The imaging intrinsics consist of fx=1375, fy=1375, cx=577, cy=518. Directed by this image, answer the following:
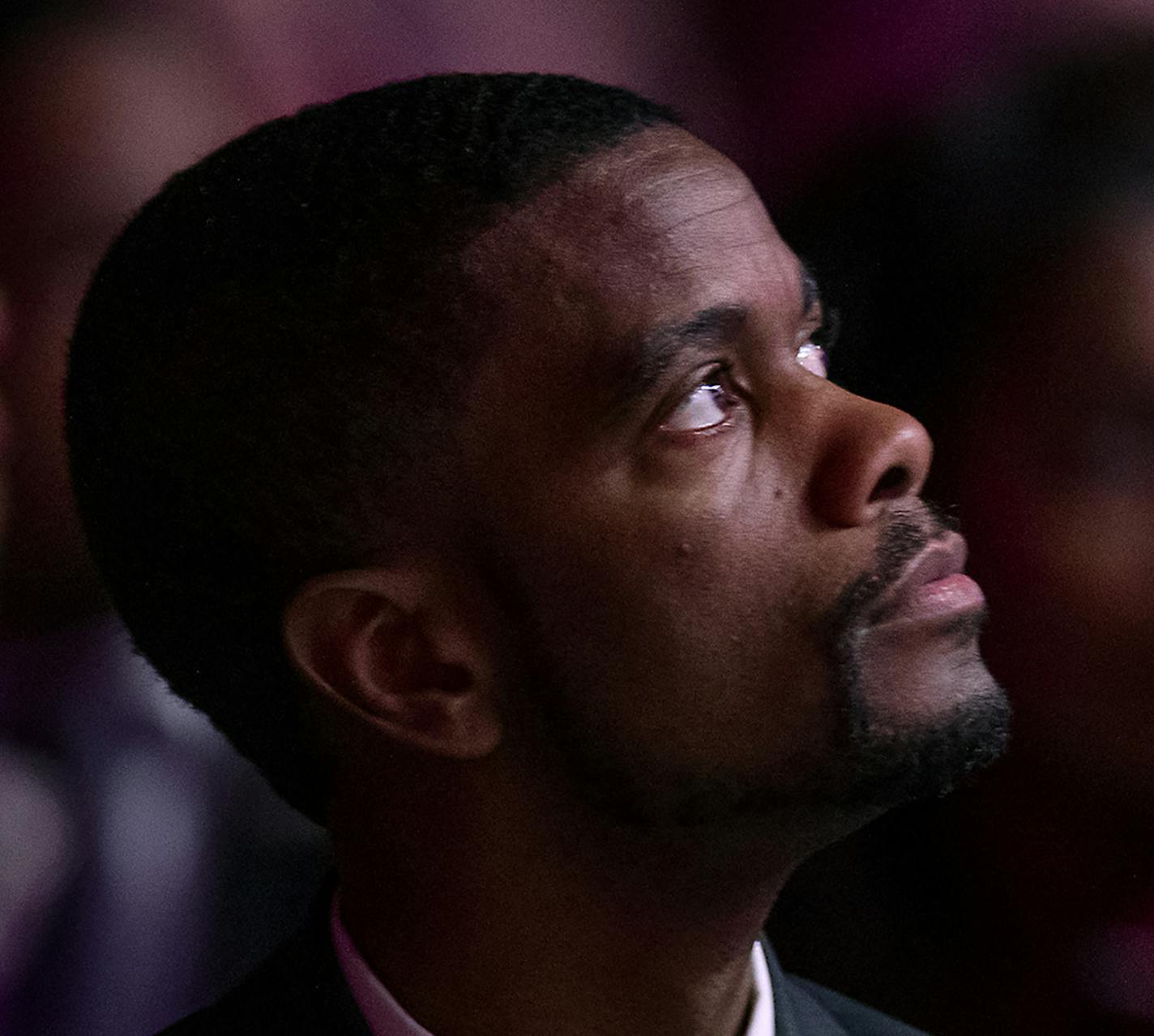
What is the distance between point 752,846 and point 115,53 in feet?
2.50

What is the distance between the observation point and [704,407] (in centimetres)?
82

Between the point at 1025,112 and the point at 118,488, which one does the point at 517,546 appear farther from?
the point at 1025,112

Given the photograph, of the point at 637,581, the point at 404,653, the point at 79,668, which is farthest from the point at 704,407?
the point at 79,668

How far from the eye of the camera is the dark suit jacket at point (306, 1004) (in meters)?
0.92

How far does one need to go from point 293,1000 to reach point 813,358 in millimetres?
565

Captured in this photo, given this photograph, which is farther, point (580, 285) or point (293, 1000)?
point (293, 1000)

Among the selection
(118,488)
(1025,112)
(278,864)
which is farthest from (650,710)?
(1025,112)

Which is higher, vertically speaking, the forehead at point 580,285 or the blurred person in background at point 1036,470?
the forehead at point 580,285

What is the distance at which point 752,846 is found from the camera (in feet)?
2.76

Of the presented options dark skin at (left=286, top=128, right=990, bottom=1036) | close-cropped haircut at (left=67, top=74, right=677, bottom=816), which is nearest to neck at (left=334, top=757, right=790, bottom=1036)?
dark skin at (left=286, top=128, right=990, bottom=1036)

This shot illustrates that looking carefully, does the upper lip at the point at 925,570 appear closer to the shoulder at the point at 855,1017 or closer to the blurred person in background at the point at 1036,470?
the blurred person in background at the point at 1036,470

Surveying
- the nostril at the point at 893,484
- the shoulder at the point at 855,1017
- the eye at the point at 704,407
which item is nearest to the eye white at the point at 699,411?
the eye at the point at 704,407

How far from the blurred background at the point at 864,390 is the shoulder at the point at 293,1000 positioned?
190mm

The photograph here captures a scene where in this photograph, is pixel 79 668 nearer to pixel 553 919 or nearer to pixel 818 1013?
pixel 553 919
